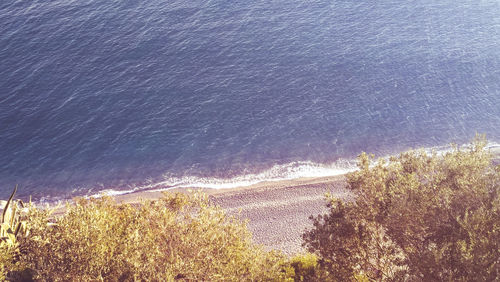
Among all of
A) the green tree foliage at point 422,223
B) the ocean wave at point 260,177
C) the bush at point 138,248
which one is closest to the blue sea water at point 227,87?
the ocean wave at point 260,177

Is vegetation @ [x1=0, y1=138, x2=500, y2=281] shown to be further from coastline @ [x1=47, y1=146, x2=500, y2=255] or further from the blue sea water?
the blue sea water

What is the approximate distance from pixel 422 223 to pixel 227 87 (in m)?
40.3

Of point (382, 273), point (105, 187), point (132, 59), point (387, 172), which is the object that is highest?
point (387, 172)

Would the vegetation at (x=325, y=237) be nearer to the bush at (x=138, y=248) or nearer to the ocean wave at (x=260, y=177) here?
the bush at (x=138, y=248)

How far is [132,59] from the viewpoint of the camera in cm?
5991

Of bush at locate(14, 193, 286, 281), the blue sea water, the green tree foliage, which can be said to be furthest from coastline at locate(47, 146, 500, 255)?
bush at locate(14, 193, 286, 281)

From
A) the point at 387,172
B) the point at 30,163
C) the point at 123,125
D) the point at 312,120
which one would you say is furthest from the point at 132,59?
the point at 387,172

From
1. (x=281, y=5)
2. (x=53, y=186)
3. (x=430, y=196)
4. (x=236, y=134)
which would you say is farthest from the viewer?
(x=281, y=5)

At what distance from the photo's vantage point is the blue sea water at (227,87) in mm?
46750

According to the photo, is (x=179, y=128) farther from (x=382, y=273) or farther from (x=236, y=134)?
(x=382, y=273)

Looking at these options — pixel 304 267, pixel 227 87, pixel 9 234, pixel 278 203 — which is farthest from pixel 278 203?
pixel 9 234

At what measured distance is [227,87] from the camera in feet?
183

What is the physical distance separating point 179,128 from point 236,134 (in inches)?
279

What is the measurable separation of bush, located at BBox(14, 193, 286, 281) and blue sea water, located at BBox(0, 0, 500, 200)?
935 inches
